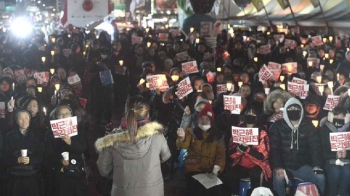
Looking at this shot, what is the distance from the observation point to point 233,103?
30.5 ft

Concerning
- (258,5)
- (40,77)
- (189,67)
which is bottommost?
(40,77)

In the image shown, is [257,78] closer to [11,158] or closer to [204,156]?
[204,156]

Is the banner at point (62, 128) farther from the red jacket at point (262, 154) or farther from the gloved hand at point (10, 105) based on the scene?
the gloved hand at point (10, 105)

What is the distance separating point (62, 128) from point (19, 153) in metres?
0.54

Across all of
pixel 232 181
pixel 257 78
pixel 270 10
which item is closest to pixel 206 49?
pixel 257 78

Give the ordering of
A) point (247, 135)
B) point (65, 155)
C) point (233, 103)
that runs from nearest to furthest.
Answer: point (65, 155) → point (247, 135) → point (233, 103)

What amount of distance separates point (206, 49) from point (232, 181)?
1059 cm

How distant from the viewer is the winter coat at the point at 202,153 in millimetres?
7031

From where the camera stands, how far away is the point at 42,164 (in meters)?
7.07

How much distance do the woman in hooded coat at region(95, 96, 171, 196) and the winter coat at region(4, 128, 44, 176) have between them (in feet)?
5.17

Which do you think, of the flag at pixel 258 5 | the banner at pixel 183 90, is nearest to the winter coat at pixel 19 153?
the banner at pixel 183 90

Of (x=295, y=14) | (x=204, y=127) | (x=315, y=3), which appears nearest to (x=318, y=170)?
(x=204, y=127)

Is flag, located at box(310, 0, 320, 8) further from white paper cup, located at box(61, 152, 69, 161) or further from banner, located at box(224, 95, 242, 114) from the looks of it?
white paper cup, located at box(61, 152, 69, 161)

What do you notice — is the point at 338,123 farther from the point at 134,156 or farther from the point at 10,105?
the point at 10,105
